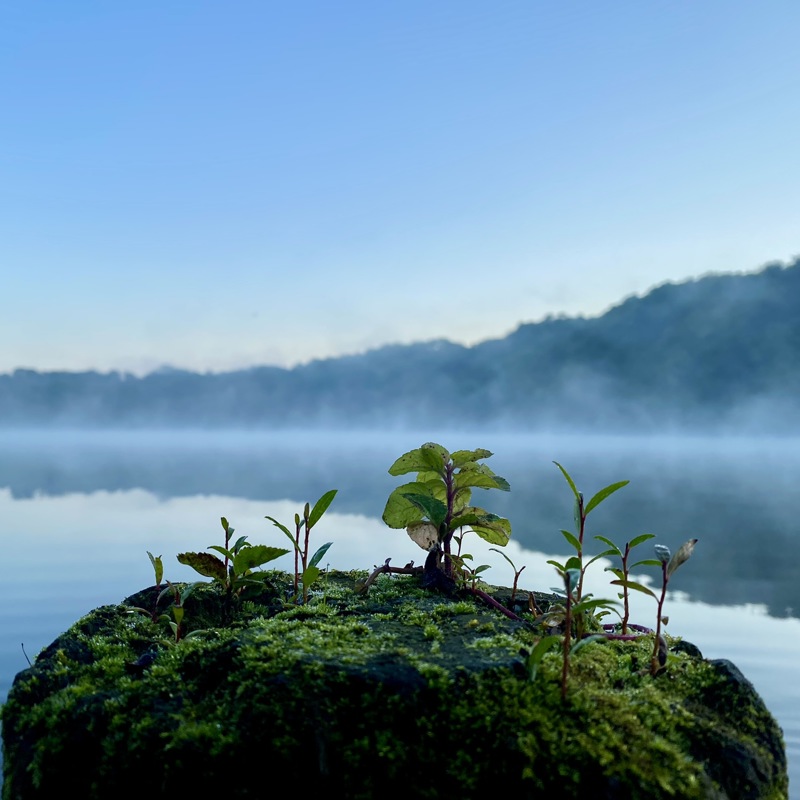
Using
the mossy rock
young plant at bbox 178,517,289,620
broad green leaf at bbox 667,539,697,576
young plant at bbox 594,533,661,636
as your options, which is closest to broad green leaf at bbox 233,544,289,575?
young plant at bbox 178,517,289,620

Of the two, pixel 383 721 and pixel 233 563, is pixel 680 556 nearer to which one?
pixel 383 721

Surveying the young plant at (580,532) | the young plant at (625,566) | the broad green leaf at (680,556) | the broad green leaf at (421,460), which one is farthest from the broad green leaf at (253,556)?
the broad green leaf at (680,556)

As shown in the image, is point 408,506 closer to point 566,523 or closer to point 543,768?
point 543,768

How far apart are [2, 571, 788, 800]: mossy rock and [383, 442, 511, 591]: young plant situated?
0.66 m

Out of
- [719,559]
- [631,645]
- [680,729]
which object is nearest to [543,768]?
[680,729]

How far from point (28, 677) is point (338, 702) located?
144 cm

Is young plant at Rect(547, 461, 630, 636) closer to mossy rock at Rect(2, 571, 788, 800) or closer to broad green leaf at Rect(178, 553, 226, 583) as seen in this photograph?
mossy rock at Rect(2, 571, 788, 800)

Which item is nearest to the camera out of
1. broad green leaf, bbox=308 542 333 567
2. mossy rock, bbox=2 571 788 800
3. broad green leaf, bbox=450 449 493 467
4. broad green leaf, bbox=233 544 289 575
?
mossy rock, bbox=2 571 788 800

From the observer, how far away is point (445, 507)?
3250mm

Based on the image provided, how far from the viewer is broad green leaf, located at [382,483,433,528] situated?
3.36 meters

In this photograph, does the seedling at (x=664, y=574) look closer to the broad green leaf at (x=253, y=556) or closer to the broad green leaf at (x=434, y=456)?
the broad green leaf at (x=434, y=456)

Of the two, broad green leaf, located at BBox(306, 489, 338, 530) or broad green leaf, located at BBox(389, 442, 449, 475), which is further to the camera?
broad green leaf, located at BBox(389, 442, 449, 475)

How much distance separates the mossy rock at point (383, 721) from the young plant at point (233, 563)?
391 millimetres

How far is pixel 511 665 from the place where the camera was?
88.3 inches
